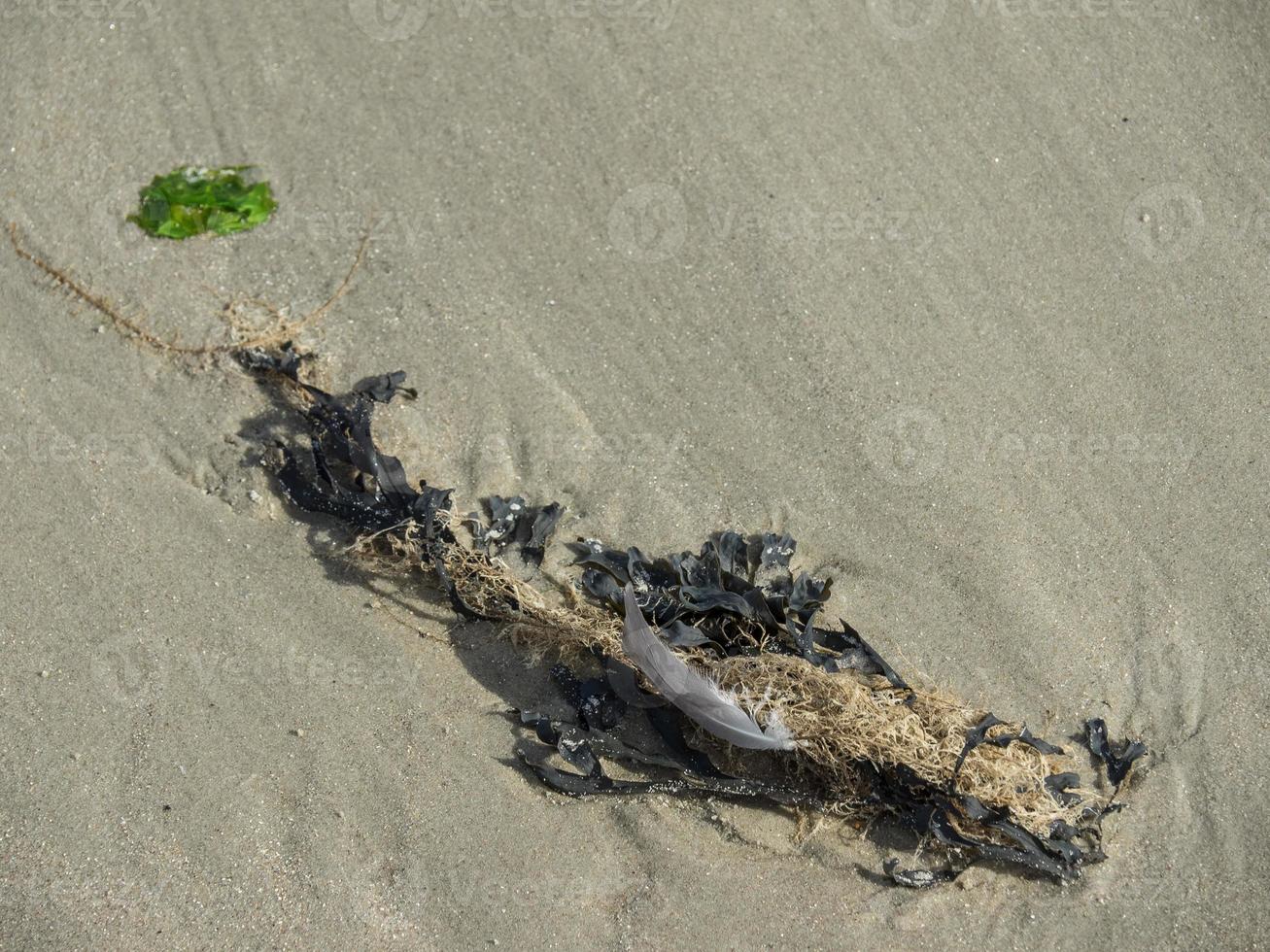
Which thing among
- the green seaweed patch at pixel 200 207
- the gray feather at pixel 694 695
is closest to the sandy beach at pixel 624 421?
the green seaweed patch at pixel 200 207

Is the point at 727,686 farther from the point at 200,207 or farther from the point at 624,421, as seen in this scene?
the point at 200,207

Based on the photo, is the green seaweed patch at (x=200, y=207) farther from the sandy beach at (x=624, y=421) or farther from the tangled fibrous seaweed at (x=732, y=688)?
the tangled fibrous seaweed at (x=732, y=688)

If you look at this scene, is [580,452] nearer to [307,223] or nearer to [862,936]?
[307,223]

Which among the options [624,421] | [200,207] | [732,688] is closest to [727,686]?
[732,688]

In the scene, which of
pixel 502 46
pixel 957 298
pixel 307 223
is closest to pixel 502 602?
pixel 307 223

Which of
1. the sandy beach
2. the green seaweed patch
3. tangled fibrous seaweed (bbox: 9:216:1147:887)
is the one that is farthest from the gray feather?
the green seaweed patch

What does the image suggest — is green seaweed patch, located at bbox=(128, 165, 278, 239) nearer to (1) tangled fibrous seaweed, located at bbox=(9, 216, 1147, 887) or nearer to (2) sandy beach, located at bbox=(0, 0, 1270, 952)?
(2) sandy beach, located at bbox=(0, 0, 1270, 952)
